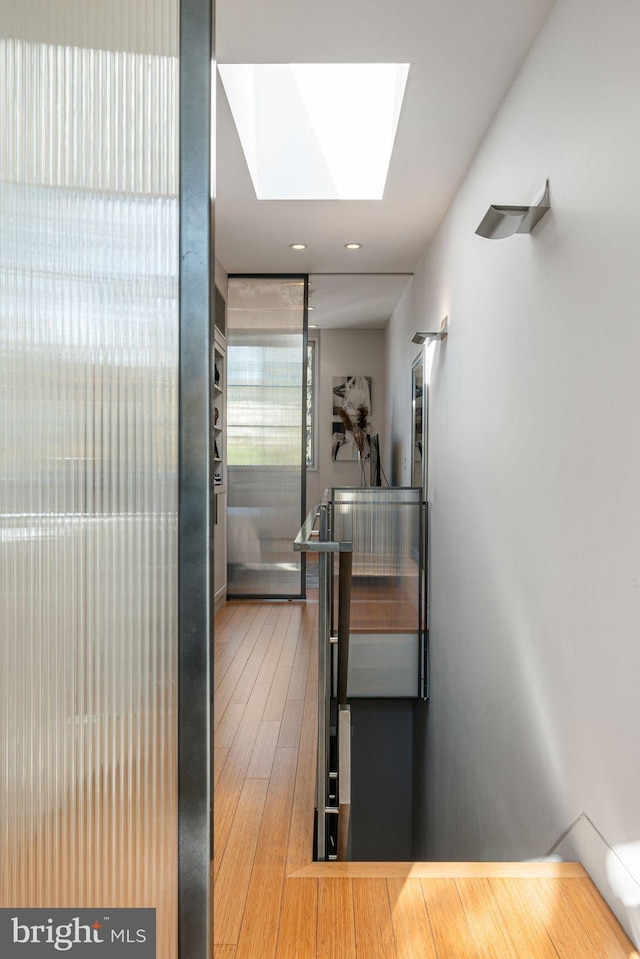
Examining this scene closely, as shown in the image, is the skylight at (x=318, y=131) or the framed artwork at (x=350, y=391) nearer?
the skylight at (x=318, y=131)

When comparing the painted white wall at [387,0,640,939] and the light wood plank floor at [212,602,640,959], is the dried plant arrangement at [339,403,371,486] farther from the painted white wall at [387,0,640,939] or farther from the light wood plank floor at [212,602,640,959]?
the light wood plank floor at [212,602,640,959]

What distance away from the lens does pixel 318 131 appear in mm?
3939

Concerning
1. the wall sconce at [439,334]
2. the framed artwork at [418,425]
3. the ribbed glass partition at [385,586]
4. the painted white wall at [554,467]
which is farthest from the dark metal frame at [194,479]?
the framed artwork at [418,425]

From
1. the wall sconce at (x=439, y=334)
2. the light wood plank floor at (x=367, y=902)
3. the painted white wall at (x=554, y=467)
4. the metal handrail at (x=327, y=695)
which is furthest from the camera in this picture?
the wall sconce at (x=439, y=334)

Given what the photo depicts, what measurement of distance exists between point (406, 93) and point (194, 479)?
7.57 feet

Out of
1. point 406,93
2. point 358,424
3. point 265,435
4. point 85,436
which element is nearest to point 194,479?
point 85,436

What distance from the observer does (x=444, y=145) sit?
3.31 m

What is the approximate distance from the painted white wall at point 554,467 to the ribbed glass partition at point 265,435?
2120 millimetres

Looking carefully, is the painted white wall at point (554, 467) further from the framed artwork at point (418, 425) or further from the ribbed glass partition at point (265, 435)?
the ribbed glass partition at point (265, 435)

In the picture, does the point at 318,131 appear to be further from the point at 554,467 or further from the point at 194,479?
the point at 194,479

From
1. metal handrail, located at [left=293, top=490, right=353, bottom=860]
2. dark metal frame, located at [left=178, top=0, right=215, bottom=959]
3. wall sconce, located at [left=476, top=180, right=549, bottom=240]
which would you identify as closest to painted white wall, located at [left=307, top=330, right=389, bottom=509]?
wall sconce, located at [left=476, top=180, right=549, bottom=240]

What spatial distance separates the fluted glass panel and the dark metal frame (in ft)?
0.08

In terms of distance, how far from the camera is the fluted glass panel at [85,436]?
1168 millimetres

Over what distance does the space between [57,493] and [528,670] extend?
1909mm
